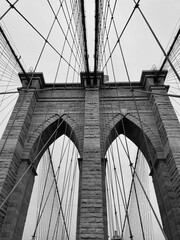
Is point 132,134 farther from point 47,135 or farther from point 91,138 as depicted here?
point 47,135

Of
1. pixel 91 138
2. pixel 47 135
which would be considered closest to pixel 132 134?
pixel 91 138

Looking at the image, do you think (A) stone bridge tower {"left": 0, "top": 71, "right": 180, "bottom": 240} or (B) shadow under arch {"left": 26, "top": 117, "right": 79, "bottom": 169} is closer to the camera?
(A) stone bridge tower {"left": 0, "top": 71, "right": 180, "bottom": 240}

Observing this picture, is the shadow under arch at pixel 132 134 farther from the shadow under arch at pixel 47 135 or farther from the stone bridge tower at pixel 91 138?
the shadow under arch at pixel 47 135

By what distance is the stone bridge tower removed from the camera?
18.3 feet

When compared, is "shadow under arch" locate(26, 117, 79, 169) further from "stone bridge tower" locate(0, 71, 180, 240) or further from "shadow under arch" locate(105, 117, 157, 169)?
"shadow under arch" locate(105, 117, 157, 169)

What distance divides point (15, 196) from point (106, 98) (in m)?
5.81

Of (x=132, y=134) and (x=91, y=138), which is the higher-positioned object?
(x=132, y=134)

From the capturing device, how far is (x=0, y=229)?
559cm

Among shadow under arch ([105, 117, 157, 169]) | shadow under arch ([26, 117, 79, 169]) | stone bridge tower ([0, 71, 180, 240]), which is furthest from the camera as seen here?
shadow under arch ([105, 117, 157, 169])

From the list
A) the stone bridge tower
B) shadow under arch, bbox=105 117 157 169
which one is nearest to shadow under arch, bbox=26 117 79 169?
the stone bridge tower

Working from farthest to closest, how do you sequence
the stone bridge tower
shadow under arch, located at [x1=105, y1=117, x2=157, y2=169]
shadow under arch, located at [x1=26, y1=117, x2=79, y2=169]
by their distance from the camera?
shadow under arch, located at [x1=105, y1=117, x2=157, y2=169] < shadow under arch, located at [x1=26, y1=117, x2=79, y2=169] < the stone bridge tower

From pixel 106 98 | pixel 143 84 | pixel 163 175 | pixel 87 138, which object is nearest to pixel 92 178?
pixel 87 138

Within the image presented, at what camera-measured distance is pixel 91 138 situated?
6758 millimetres

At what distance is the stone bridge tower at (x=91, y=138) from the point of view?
559cm
